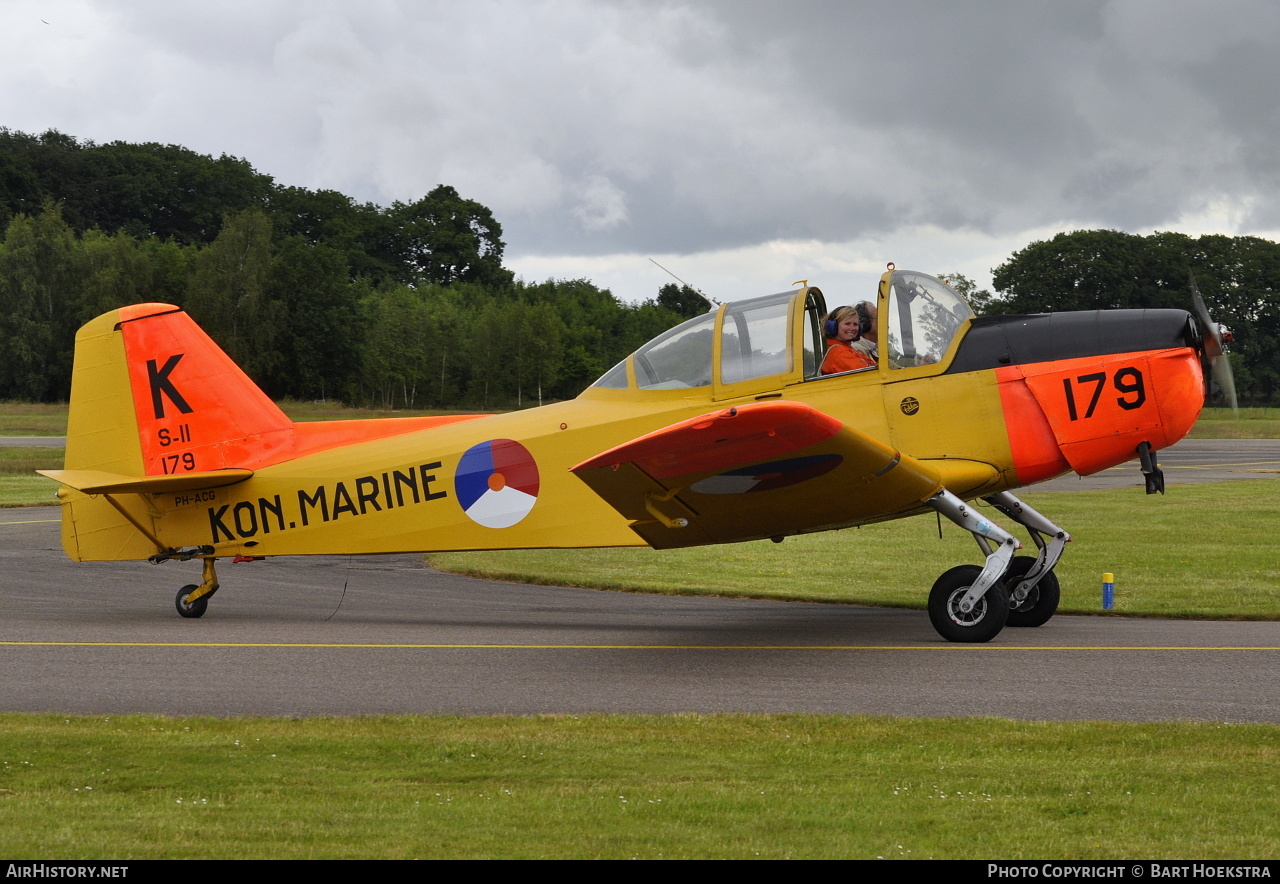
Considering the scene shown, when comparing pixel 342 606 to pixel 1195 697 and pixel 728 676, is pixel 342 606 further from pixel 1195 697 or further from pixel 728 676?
pixel 1195 697

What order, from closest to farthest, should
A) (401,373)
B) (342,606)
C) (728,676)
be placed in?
(728,676), (342,606), (401,373)

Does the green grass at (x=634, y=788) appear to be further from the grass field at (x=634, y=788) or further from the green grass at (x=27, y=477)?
the green grass at (x=27, y=477)

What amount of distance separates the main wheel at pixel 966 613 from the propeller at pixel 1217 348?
8.69 ft

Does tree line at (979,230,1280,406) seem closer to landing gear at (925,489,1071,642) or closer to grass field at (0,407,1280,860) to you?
landing gear at (925,489,1071,642)

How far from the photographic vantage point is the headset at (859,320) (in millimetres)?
10261

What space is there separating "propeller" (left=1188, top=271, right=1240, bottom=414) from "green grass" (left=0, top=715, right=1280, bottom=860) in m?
4.31

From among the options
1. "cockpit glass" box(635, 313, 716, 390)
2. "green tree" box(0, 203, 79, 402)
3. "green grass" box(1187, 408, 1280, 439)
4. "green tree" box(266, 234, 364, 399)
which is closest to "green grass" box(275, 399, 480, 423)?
"green tree" box(266, 234, 364, 399)

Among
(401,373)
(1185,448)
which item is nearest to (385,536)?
(1185,448)

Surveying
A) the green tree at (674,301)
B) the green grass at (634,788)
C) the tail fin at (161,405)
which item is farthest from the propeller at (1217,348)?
the green tree at (674,301)

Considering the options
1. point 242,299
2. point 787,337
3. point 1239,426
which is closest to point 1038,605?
point 787,337

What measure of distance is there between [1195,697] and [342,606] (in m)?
8.66

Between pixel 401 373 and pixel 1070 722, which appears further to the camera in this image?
pixel 401 373
